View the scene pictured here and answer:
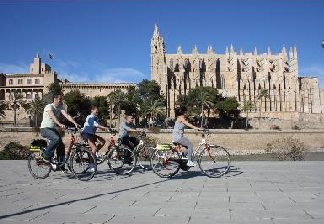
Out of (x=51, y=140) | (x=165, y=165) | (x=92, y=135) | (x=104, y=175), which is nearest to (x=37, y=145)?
(x=51, y=140)

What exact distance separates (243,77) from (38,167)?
94.7 meters

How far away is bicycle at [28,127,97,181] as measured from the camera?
34.4 ft

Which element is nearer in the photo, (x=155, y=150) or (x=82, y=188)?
(x=82, y=188)

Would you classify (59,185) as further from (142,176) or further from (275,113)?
(275,113)

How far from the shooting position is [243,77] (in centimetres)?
10244

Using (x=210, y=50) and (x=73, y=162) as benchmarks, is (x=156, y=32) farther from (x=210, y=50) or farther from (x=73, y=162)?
(x=73, y=162)

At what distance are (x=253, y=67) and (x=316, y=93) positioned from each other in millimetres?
16395

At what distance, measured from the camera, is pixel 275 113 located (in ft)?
320

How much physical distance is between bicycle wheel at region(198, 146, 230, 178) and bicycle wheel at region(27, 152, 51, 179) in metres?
3.85

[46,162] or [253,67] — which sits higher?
[253,67]

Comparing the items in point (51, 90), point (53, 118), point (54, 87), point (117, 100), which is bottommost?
point (53, 118)

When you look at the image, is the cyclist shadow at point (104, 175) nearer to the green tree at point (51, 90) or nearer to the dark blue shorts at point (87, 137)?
the dark blue shorts at point (87, 137)

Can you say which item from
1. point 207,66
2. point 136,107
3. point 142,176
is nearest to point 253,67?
point 207,66

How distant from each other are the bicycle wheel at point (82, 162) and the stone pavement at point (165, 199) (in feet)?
0.84
